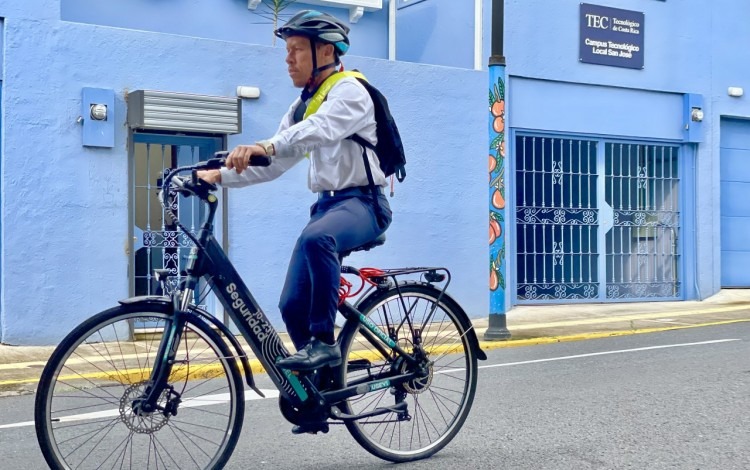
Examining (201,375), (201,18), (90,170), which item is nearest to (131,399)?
(201,375)

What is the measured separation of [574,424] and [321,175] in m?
2.28

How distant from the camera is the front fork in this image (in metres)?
4.03

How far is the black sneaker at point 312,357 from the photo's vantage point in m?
4.38

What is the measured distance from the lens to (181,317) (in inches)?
162

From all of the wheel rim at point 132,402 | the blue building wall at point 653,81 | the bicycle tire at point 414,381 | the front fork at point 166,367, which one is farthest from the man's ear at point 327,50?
Result: the blue building wall at point 653,81

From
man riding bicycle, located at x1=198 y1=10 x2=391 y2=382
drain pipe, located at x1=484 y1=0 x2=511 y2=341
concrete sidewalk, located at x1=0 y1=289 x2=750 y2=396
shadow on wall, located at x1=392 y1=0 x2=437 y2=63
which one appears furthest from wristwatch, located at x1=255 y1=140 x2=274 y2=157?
shadow on wall, located at x1=392 y1=0 x2=437 y2=63

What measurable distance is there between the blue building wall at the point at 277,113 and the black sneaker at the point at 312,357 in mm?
6939

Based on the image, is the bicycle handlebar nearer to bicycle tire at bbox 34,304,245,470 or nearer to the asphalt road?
bicycle tire at bbox 34,304,245,470

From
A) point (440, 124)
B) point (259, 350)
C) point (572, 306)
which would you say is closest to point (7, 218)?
point (440, 124)

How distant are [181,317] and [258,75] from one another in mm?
8303

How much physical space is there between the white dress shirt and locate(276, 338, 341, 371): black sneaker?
2.42 ft

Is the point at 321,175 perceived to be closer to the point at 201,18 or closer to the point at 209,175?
the point at 209,175

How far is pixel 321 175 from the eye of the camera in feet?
15.3

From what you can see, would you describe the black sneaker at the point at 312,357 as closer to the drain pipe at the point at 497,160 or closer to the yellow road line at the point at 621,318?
the drain pipe at the point at 497,160
